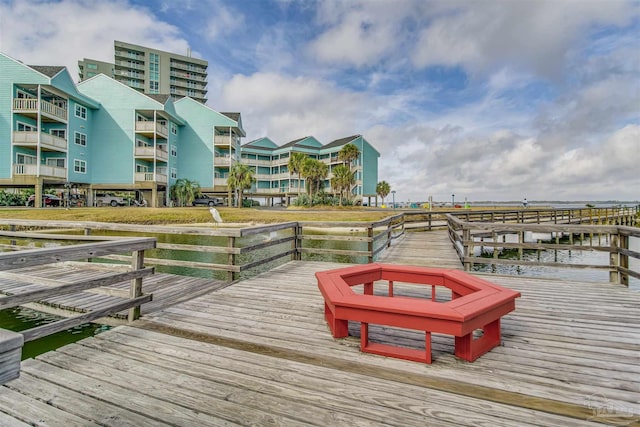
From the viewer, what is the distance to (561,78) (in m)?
14.5

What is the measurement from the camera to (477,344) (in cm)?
296

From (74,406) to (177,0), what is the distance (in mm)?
12356

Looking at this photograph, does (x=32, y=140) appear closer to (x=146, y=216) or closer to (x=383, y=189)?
(x=146, y=216)

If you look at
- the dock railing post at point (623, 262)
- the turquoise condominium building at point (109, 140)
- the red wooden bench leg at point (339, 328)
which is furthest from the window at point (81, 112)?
the dock railing post at point (623, 262)

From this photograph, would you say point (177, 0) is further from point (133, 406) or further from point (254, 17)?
point (133, 406)

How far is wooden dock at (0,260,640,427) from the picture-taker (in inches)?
81.5

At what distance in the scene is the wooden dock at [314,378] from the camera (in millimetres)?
2070

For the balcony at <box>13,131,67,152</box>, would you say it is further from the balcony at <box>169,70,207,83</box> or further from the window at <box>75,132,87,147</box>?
the balcony at <box>169,70,207,83</box>

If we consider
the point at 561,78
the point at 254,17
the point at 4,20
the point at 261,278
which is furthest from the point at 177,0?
the point at 561,78

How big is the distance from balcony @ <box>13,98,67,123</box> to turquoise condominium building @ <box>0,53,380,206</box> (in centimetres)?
8

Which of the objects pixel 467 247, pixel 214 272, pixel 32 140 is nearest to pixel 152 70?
pixel 32 140

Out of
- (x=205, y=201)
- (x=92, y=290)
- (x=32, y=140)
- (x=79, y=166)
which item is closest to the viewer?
(x=92, y=290)

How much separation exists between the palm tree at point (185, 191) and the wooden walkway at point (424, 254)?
31.0m

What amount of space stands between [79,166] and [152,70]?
Result: 153ft
